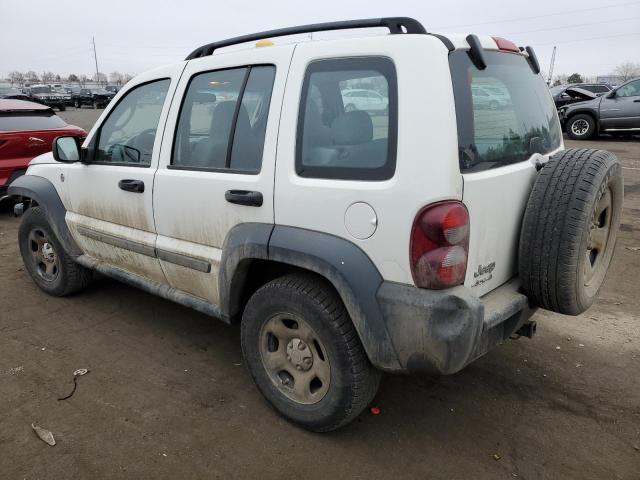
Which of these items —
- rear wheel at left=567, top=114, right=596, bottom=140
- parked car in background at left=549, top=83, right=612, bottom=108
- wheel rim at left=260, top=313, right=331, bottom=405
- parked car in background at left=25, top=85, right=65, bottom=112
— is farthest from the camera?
parked car in background at left=25, top=85, right=65, bottom=112

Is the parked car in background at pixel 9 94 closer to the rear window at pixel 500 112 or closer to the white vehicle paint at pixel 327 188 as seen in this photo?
the white vehicle paint at pixel 327 188

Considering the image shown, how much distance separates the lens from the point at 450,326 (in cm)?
207

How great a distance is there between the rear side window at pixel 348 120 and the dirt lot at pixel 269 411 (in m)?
1.37

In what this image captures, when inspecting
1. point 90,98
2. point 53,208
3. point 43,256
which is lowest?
point 90,98

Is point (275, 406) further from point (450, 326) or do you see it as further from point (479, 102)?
point (479, 102)

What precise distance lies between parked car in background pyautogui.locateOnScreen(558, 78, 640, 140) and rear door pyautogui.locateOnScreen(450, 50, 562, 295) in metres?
12.7

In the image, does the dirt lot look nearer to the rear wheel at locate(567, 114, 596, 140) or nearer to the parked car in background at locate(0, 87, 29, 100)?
the rear wheel at locate(567, 114, 596, 140)

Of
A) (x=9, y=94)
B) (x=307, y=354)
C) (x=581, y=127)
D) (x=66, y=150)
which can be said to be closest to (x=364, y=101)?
(x=307, y=354)

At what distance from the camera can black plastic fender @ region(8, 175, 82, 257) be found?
3961 millimetres

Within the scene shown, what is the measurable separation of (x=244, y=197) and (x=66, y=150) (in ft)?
6.24

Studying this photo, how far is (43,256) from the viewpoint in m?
4.41

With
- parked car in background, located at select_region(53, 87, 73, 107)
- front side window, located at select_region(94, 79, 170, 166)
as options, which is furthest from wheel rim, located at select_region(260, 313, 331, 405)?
parked car in background, located at select_region(53, 87, 73, 107)

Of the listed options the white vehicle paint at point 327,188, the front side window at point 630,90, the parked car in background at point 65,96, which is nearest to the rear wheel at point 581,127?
the front side window at point 630,90

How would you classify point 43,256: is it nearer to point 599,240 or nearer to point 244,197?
point 244,197
